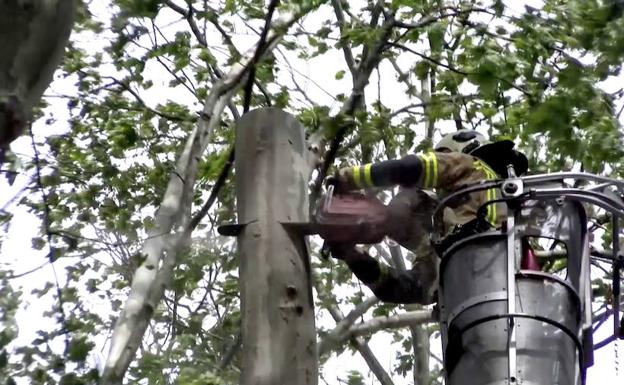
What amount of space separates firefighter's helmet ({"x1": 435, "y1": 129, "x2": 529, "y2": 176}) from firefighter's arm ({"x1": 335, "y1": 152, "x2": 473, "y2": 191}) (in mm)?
259

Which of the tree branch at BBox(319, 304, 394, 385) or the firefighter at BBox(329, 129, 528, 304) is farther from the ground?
the firefighter at BBox(329, 129, 528, 304)

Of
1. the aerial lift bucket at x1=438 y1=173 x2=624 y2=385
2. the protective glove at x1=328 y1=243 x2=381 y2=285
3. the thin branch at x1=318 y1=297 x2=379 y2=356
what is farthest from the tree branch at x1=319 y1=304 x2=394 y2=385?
the aerial lift bucket at x1=438 y1=173 x2=624 y2=385

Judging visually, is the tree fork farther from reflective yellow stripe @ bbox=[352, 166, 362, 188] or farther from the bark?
the bark

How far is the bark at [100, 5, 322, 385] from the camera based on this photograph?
15.4 ft

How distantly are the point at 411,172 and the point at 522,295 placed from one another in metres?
A: 1.05

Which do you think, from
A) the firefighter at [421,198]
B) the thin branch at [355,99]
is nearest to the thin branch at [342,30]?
the thin branch at [355,99]

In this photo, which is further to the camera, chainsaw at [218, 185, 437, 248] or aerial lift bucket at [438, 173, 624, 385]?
chainsaw at [218, 185, 437, 248]

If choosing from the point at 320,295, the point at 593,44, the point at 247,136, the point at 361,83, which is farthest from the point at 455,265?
the point at 320,295

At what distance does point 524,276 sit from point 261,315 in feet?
3.59

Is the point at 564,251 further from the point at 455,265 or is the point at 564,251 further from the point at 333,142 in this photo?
the point at 333,142

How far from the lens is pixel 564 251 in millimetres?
4918

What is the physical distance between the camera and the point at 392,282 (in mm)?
5277

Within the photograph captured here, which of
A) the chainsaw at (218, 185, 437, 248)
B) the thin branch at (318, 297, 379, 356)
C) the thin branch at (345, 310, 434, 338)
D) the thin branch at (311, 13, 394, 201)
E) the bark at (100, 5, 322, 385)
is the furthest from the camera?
the thin branch at (345, 310, 434, 338)

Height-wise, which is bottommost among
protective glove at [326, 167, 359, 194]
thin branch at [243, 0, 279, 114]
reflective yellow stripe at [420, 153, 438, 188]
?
protective glove at [326, 167, 359, 194]
